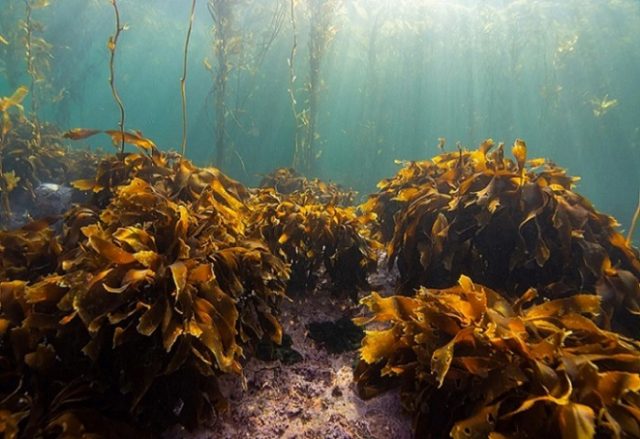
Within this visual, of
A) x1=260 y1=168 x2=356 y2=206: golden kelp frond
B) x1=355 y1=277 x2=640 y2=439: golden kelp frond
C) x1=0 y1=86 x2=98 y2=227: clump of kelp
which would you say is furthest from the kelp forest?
x1=260 y1=168 x2=356 y2=206: golden kelp frond

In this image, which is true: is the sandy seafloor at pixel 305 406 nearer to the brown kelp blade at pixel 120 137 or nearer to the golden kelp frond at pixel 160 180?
the golden kelp frond at pixel 160 180

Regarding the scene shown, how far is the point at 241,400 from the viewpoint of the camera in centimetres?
170

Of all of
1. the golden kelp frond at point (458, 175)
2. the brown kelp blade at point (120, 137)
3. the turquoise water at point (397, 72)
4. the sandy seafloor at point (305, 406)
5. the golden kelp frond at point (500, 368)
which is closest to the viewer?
the golden kelp frond at point (500, 368)

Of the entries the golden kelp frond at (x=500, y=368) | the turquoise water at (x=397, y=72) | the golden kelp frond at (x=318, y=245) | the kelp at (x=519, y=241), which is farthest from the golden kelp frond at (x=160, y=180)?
the turquoise water at (x=397, y=72)

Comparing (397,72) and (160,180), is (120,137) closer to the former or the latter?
(160,180)

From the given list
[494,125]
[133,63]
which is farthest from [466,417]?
[133,63]

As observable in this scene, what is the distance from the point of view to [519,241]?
228cm

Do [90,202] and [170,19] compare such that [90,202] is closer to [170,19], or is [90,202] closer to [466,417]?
[466,417]

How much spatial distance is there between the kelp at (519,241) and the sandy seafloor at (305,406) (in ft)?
2.95

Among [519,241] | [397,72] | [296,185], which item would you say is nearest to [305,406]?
[519,241]

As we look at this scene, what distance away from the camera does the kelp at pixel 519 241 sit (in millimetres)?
2160

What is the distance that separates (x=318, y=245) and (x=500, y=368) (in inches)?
65.6

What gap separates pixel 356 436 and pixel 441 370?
1.84ft

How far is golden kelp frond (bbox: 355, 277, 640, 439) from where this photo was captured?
1.12 m
